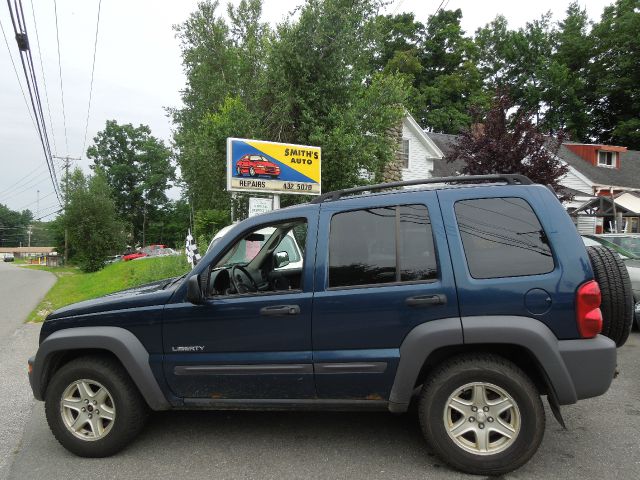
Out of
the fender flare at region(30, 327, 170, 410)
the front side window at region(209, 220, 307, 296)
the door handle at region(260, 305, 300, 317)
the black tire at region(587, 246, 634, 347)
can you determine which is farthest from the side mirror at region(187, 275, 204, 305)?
the black tire at region(587, 246, 634, 347)

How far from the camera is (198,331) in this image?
3.47m

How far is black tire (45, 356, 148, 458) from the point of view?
11.7 feet

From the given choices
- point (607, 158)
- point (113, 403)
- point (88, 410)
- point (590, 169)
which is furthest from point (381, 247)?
point (607, 158)

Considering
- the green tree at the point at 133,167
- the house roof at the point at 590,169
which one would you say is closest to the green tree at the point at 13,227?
the green tree at the point at 133,167

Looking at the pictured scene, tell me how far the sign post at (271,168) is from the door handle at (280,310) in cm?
694

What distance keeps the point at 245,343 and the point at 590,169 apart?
1229 inches

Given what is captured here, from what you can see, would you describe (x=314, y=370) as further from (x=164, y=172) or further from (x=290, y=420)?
(x=164, y=172)

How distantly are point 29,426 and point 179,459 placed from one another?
5.95 ft

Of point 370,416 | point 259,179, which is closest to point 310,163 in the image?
point 259,179

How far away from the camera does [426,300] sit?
3.15 m

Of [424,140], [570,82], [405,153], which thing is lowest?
[405,153]

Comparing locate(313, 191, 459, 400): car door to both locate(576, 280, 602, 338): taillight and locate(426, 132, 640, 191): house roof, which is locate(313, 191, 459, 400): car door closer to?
locate(576, 280, 602, 338): taillight

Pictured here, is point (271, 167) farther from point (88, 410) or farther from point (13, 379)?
point (88, 410)

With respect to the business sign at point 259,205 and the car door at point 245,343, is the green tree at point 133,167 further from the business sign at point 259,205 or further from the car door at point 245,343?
the car door at point 245,343
